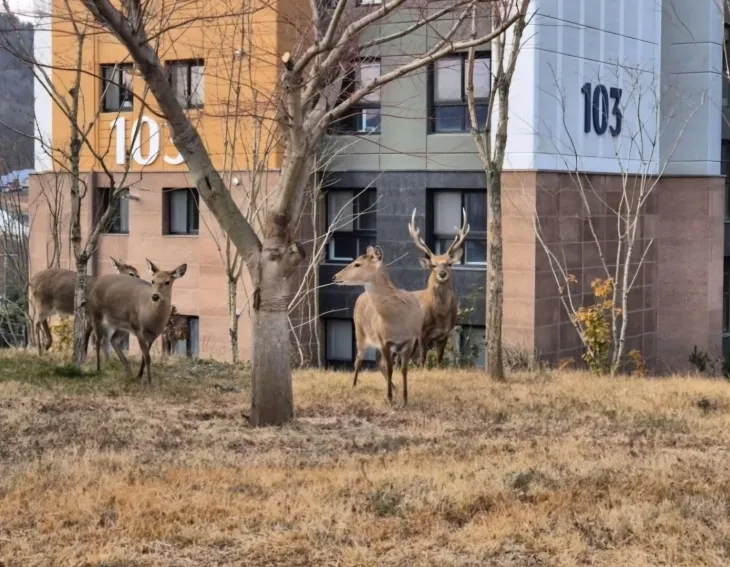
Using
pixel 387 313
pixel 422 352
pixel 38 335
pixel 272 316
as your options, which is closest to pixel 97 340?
pixel 38 335

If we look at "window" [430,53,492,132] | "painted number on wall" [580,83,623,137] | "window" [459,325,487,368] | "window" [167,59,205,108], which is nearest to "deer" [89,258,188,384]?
"window" [167,59,205,108]

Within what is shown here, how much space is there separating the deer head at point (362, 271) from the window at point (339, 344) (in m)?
14.0

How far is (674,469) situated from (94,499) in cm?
423

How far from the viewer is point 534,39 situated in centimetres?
2391

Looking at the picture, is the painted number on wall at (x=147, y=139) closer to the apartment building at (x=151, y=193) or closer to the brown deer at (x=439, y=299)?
the apartment building at (x=151, y=193)

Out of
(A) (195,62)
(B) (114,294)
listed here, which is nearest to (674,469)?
(B) (114,294)

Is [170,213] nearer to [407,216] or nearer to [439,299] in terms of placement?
[407,216]

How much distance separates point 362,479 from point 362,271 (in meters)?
5.05

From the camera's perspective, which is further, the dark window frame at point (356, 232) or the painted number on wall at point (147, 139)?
the painted number on wall at point (147, 139)

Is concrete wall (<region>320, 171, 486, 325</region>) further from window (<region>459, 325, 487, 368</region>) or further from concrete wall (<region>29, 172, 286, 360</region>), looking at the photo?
concrete wall (<region>29, 172, 286, 360</region>)

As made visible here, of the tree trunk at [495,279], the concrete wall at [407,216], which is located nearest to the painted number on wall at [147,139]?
the concrete wall at [407,216]

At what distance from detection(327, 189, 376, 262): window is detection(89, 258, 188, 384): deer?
37.7 feet

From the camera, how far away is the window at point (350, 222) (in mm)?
27234

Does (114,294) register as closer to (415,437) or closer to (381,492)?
(415,437)
